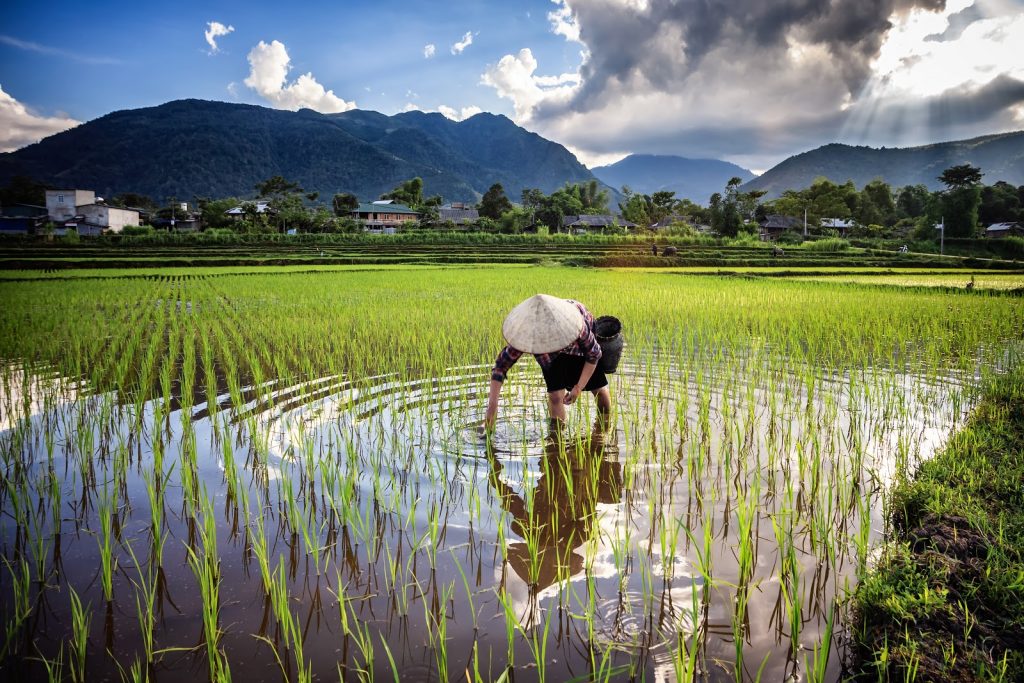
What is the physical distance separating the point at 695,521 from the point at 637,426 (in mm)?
1181

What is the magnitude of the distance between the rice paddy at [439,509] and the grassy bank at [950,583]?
0.13 metres

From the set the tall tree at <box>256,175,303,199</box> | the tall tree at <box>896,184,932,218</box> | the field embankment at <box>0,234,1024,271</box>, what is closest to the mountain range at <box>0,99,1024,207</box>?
the tall tree at <box>256,175,303,199</box>

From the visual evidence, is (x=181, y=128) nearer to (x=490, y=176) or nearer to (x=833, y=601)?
(x=490, y=176)

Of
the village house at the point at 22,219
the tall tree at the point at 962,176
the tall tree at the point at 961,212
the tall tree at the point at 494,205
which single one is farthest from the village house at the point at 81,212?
the tall tree at the point at 962,176

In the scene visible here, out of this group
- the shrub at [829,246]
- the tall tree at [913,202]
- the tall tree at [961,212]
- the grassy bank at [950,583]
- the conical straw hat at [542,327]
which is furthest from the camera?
the tall tree at [913,202]

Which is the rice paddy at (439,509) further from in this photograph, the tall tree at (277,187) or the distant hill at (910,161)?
the distant hill at (910,161)

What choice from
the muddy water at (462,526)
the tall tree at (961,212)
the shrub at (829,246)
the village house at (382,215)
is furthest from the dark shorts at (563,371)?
the village house at (382,215)

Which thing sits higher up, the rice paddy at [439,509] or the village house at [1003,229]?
the village house at [1003,229]

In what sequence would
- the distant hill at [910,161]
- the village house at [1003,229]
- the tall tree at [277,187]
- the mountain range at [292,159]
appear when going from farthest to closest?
the distant hill at [910,161]
the mountain range at [292,159]
the tall tree at [277,187]
the village house at [1003,229]

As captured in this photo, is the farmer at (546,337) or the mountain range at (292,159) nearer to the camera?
the farmer at (546,337)

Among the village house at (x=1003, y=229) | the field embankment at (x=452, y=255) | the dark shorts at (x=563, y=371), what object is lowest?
the dark shorts at (x=563, y=371)

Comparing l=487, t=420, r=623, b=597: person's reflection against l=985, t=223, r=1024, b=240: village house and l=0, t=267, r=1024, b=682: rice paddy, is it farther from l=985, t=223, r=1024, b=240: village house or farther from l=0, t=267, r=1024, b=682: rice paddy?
l=985, t=223, r=1024, b=240: village house

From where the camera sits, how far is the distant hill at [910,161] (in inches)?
6934

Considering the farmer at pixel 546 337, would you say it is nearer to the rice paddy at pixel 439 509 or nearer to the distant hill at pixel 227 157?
the rice paddy at pixel 439 509
